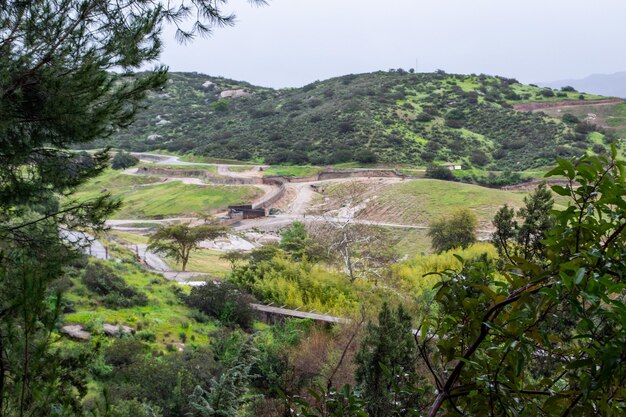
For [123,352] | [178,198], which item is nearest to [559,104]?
[178,198]

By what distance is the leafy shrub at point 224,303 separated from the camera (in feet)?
41.3

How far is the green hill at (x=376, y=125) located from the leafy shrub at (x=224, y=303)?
27.2 m

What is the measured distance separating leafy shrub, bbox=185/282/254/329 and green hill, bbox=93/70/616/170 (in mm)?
27181

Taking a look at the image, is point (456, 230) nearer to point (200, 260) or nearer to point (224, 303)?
point (224, 303)

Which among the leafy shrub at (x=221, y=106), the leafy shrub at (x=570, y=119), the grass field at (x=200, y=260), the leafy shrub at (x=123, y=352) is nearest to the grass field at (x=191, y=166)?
the grass field at (x=200, y=260)

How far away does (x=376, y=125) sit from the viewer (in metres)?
50.9

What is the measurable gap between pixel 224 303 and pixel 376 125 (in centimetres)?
4049

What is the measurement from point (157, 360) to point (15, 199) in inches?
174

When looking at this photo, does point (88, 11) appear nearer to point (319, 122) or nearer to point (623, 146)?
point (623, 146)

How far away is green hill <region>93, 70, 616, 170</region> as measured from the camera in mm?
45844

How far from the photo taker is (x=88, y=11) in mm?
4668

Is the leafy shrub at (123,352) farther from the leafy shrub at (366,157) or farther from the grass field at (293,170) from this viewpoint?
the leafy shrub at (366,157)

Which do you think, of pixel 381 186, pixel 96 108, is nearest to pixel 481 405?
pixel 96 108

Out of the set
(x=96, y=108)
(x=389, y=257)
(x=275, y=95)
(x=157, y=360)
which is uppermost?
(x=275, y=95)
